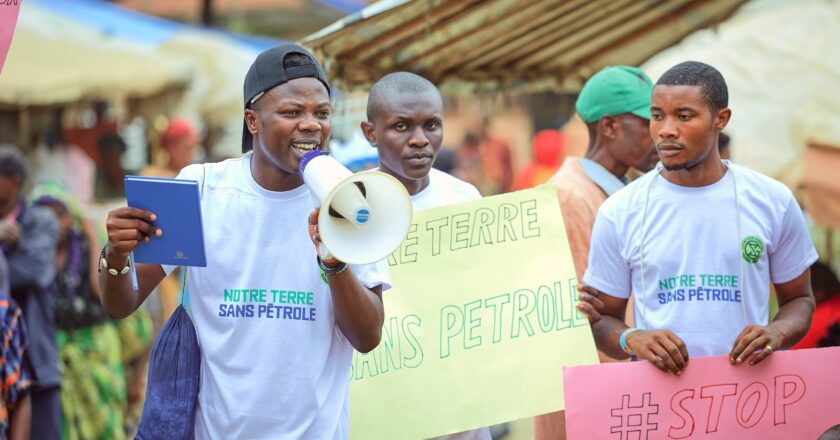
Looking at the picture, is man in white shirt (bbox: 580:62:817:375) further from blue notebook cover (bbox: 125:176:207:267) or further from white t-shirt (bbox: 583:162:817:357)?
blue notebook cover (bbox: 125:176:207:267)

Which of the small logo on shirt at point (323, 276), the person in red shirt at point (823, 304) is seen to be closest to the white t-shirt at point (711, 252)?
the small logo on shirt at point (323, 276)

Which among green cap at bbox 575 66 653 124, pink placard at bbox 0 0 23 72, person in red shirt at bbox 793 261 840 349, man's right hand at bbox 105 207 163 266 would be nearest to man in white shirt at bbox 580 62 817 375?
green cap at bbox 575 66 653 124

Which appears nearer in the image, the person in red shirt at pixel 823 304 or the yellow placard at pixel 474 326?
the yellow placard at pixel 474 326

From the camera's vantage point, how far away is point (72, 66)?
37.9 feet

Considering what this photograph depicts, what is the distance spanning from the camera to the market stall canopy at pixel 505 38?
5.94 metres

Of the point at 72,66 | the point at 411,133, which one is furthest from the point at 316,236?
the point at 72,66

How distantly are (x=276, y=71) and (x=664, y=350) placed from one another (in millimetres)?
1578

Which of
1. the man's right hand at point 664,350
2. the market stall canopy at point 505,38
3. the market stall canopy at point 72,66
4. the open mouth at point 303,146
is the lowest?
the man's right hand at point 664,350

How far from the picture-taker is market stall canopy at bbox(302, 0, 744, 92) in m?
5.94

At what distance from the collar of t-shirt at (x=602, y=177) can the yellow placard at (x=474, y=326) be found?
1.38ft

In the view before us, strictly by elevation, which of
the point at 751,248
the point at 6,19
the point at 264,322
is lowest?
the point at 264,322

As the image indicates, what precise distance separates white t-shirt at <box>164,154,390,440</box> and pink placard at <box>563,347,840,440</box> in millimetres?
890

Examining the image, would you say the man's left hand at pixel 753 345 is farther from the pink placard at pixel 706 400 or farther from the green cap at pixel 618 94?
the green cap at pixel 618 94

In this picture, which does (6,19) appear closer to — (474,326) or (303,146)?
(303,146)
